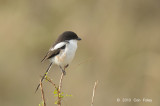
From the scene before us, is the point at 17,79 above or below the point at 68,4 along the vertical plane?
below

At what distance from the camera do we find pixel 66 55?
215 inches

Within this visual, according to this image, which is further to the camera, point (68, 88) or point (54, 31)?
point (54, 31)

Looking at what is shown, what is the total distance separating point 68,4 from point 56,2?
51 centimetres

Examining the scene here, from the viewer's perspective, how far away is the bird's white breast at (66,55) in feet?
17.9

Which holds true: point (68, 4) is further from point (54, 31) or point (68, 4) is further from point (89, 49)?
point (89, 49)

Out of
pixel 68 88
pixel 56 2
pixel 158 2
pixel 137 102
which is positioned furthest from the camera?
pixel 56 2

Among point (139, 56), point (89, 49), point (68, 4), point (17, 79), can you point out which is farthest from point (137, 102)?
point (68, 4)

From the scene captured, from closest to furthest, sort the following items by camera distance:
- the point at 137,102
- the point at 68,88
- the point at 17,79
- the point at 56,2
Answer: the point at 137,102, the point at 68,88, the point at 17,79, the point at 56,2

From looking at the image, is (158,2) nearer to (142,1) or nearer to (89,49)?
(142,1)

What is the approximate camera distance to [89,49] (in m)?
9.59

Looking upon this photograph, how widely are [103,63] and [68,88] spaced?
36.0 inches

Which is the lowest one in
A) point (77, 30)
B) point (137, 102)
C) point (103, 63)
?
point (137, 102)

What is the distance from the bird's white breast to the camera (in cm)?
544

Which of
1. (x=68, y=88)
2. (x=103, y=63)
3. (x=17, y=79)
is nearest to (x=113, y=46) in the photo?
(x=103, y=63)
